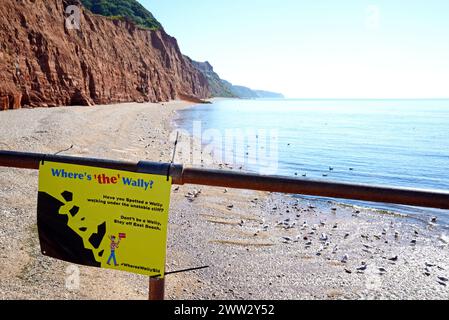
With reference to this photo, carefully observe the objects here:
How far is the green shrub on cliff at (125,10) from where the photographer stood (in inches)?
3364

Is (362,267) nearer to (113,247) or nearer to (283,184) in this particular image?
(283,184)

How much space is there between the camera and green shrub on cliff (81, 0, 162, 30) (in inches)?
3364

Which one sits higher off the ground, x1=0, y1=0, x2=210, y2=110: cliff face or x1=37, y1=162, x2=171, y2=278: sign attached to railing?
x1=0, y1=0, x2=210, y2=110: cliff face

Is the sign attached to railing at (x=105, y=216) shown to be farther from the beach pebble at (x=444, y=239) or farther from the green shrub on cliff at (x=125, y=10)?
the green shrub on cliff at (x=125, y=10)

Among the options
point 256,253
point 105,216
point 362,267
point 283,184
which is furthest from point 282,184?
point 362,267

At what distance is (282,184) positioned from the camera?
221cm

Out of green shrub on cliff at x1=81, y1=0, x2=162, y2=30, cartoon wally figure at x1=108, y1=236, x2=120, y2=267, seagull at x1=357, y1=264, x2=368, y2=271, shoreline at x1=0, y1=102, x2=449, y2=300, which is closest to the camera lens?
cartoon wally figure at x1=108, y1=236, x2=120, y2=267

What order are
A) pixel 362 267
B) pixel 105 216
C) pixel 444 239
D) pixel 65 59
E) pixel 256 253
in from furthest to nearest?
pixel 65 59, pixel 444 239, pixel 256 253, pixel 362 267, pixel 105 216

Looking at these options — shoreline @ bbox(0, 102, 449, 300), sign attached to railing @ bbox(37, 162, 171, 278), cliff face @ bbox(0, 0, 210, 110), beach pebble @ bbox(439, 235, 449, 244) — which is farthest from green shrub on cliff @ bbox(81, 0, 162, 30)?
sign attached to railing @ bbox(37, 162, 171, 278)

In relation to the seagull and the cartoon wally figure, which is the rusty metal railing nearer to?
the cartoon wally figure

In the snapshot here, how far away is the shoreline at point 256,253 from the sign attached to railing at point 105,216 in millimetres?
1751

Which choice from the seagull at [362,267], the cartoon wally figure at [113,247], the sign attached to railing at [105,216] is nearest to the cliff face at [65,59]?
the seagull at [362,267]

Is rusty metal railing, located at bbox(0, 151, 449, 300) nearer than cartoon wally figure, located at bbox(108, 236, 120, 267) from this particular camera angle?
Yes
